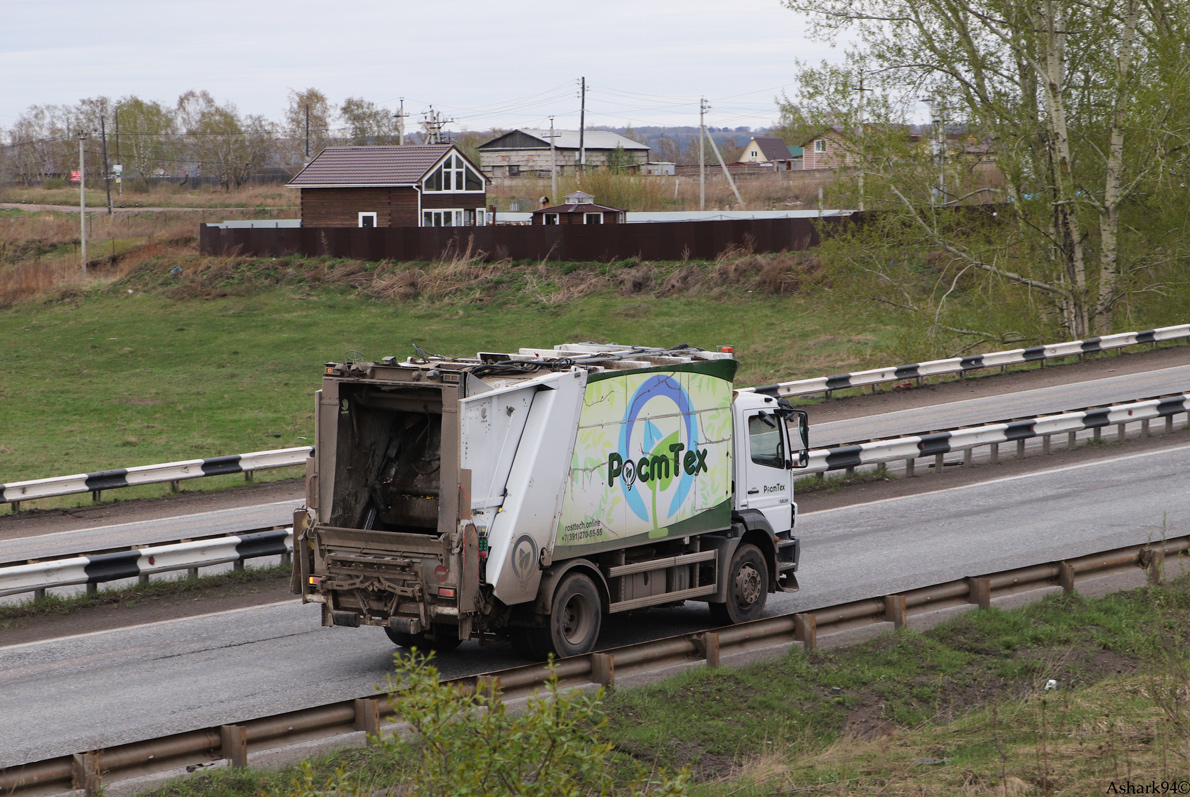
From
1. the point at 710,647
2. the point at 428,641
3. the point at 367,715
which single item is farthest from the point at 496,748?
the point at 428,641

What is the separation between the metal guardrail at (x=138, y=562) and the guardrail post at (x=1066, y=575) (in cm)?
948

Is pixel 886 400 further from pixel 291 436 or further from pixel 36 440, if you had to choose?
pixel 36 440

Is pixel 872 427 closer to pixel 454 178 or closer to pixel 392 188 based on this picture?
pixel 392 188

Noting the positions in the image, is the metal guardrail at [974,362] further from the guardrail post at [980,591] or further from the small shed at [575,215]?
the small shed at [575,215]

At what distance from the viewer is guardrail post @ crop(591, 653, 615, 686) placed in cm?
1009

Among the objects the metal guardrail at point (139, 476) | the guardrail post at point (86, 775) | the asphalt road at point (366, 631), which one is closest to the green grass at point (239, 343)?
the metal guardrail at point (139, 476)

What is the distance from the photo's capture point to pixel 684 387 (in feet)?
41.1

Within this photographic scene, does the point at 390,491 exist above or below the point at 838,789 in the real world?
above

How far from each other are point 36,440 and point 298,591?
20.1 metres

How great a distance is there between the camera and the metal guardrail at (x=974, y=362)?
28406 millimetres

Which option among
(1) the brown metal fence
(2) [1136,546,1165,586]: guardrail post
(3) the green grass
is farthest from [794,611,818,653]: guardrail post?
(1) the brown metal fence

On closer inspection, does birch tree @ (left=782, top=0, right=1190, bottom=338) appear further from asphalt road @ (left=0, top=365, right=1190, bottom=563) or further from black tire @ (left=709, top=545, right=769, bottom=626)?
black tire @ (left=709, top=545, right=769, bottom=626)

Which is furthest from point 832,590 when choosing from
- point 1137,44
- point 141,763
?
point 1137,44

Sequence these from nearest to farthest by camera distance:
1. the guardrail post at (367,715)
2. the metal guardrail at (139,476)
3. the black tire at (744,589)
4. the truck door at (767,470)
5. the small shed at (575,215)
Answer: the guardrail post at (367,715), the black tire at (744,589), the truck door at (767,470), the metal guardrail at (139,476), the small shed at (575,215)
